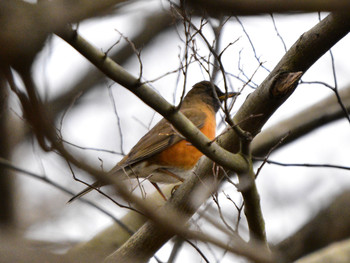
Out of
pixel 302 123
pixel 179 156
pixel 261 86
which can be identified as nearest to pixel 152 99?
pixel 261 86

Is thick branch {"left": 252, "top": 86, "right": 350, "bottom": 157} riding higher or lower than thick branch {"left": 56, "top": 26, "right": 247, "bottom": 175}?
higher

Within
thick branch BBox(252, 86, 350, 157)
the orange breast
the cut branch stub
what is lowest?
the cut branch stub

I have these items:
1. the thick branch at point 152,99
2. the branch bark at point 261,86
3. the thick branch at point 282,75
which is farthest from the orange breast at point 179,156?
the thick branch at point 152,99

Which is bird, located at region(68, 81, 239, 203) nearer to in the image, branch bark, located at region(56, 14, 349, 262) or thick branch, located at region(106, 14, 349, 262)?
branch bark, located at region(56, 14, 349, 262)

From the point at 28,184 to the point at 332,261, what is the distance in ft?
14.3

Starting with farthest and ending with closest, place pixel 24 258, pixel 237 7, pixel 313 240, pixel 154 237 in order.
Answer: pixel 313 240, pixel 154 237, pixel 24 258, pixel 237 7

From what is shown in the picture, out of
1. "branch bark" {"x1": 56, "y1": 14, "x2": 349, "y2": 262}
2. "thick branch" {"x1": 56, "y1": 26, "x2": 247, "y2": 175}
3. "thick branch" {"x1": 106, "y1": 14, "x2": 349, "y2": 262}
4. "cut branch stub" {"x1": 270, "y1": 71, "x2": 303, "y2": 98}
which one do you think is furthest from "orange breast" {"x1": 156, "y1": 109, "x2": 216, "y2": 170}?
"thick branch" {"x1": 56, "y1": 26, "x2": 247, "y2": 175}

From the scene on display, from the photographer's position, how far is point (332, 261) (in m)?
4.69

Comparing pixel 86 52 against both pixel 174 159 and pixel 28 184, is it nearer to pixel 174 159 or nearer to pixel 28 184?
pixel 174 159

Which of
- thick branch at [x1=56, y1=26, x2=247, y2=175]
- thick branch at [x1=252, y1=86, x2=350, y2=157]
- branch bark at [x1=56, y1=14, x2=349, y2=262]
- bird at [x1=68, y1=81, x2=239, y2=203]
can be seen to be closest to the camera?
thick branch at [x1=56, y1=26, x2=247, y2=175]

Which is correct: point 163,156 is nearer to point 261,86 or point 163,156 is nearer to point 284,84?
point 261,86

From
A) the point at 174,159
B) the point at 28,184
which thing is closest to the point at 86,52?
the point at 174,159

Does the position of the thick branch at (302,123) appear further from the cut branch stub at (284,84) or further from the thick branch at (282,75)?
the cut branch stub at (284,84)

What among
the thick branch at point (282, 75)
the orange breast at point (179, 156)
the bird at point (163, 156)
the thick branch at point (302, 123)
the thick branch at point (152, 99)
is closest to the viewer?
the thick branch at point (152, 99)
